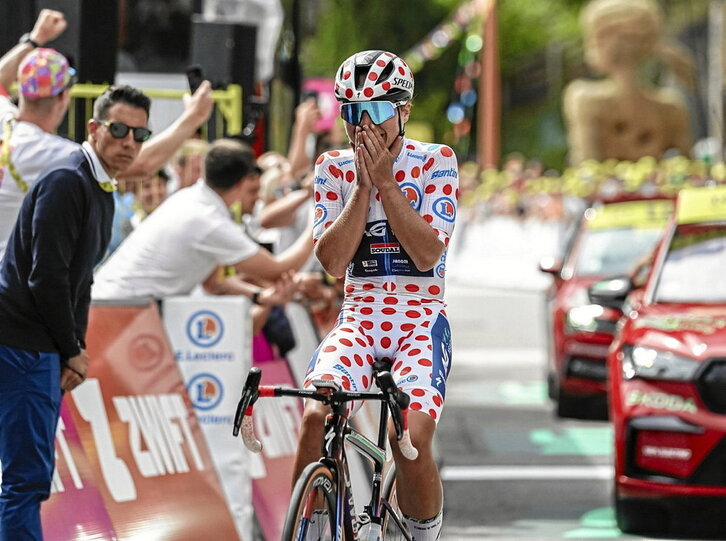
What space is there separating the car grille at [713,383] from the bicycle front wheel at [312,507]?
11.2 ft

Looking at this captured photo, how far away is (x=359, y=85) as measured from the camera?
6.04m

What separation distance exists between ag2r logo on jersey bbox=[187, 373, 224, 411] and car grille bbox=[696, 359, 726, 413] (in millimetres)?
2429

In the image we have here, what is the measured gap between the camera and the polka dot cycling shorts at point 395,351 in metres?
6.12

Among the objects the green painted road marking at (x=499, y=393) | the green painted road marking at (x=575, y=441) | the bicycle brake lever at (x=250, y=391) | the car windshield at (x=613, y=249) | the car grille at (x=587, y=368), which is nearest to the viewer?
the bicycle brake lever at (x=250, y=391)

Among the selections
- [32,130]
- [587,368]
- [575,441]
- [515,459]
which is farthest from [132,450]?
[587,368]

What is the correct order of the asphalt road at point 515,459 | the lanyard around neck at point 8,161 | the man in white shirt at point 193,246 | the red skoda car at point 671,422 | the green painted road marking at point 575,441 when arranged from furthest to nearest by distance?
the green painted road marking at point 575,441 → the asphalt road at point 515,459 → the red skoda car at point 671,422 → the man in white shirt at point 193,246 → the lanyard around neck at point 8,161

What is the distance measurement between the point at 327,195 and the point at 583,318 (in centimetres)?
799

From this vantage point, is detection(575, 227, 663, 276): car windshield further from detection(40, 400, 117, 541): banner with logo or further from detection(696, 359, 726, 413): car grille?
detection(40, 400, 117, 541): banner with logo

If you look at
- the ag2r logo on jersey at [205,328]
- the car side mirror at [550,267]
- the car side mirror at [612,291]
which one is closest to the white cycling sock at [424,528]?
the ag2r logo on jersey at [205,328]

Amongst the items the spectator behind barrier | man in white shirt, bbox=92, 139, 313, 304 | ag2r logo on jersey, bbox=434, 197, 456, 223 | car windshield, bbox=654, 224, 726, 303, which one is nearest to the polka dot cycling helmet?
ag2r logo on jersey, bbox=434, 197, 456, 223

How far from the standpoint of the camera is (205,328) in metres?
8.20

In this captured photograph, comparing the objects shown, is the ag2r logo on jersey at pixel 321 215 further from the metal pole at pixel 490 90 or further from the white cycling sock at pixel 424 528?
the metal pole at pixel 490 90

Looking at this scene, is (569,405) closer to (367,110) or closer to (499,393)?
(499,393)

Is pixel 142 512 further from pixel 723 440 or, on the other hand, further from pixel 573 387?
pixel 573 387
